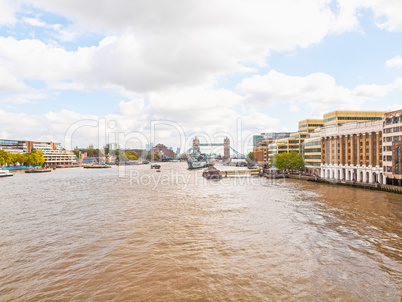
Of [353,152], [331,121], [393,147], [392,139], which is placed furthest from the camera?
[331,121]

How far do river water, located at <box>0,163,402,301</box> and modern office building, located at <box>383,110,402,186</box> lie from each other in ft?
58.2

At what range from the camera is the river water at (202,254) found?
41.7ft

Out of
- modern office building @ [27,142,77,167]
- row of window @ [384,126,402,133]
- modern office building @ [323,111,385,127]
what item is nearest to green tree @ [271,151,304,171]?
modern office building @ [323,111,385,127]

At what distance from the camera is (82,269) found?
1500 centimetres

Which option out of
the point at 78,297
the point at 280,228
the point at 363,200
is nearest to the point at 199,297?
the point at 78,297

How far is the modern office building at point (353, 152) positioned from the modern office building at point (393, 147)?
307 centimetres

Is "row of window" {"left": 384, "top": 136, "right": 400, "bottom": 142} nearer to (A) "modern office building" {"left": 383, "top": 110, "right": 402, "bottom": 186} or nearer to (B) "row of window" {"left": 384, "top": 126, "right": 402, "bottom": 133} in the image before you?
(A) "modern office building" {"left": 383, "top": 110, "right": 402, "bottom": 186}

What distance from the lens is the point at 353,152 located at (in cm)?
5828

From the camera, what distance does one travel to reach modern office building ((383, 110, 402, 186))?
4394 centimetres

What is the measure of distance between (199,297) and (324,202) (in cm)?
2873

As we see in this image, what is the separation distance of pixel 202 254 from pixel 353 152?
5402 centimetres

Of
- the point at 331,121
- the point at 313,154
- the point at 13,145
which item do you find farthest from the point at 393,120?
the point at 13,145

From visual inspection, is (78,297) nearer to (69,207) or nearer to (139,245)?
(139,245)

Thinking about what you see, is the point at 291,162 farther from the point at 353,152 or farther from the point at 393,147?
the point at 393,147
